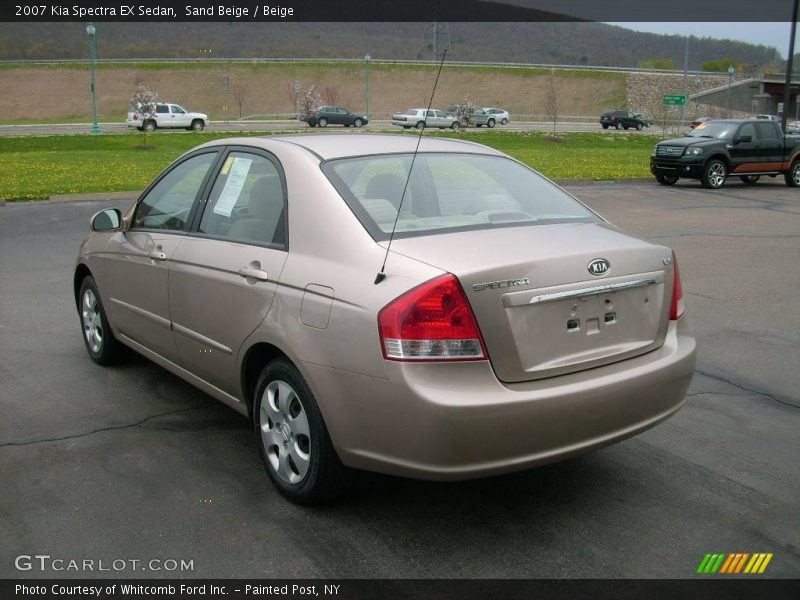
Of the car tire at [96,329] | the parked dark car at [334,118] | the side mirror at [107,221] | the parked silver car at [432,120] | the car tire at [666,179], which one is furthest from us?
the parked dark car at [334,118]

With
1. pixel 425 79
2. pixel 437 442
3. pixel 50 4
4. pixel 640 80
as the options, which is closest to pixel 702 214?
pixel 50 4

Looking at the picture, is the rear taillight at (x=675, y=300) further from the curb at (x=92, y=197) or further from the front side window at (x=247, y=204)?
the curb at (x=92, y=197)

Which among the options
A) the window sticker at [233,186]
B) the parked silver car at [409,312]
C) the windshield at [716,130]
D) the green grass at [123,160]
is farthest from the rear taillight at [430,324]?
the windshield at [716,130]

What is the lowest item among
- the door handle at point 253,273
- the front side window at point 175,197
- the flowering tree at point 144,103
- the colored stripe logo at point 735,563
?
the colored stripe logo at point 735,563

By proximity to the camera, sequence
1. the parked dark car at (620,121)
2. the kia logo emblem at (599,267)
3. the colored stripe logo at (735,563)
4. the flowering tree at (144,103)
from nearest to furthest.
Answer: the colored stripe logo at (735,563) → the kia logo emblem at (599,267) → the flowering tree at (144,103) → the parked dark car at (620,121)

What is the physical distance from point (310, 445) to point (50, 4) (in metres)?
10.7

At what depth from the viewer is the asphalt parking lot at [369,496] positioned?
323 cm

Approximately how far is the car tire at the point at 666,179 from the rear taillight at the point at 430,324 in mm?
19307

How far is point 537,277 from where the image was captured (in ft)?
10.6

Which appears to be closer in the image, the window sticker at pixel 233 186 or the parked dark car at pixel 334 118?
the window sticker at pixel 233 186

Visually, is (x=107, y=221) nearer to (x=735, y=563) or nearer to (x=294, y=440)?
(x=294, y=440)
